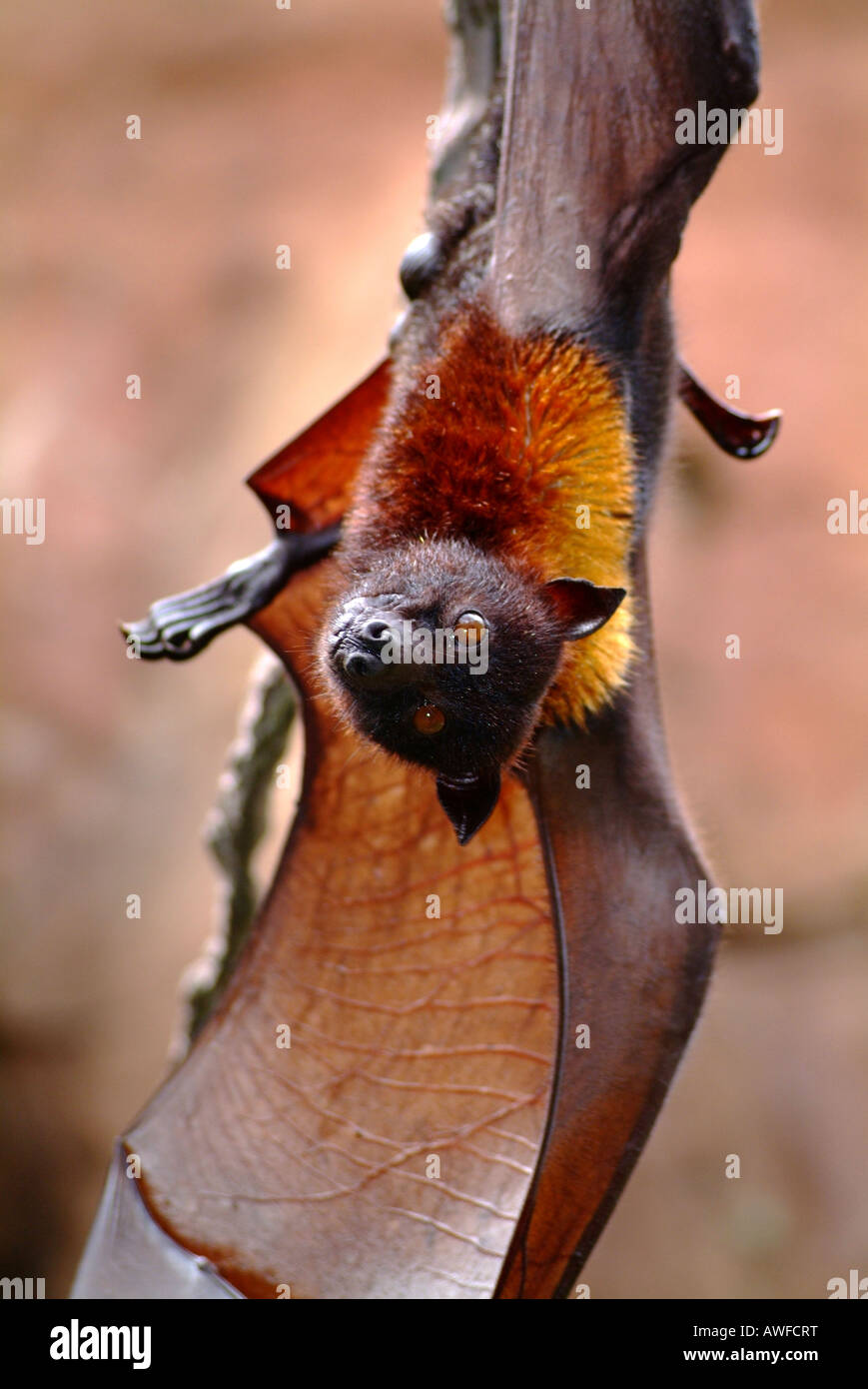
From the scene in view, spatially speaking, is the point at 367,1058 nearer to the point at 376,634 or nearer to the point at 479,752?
the point at 479,752

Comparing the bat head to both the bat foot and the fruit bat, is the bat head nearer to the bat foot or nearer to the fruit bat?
the fruit bat

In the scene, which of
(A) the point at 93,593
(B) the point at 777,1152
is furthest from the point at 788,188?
(B) the point at 777,1152

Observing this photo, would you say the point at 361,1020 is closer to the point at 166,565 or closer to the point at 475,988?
the point at 475,988
